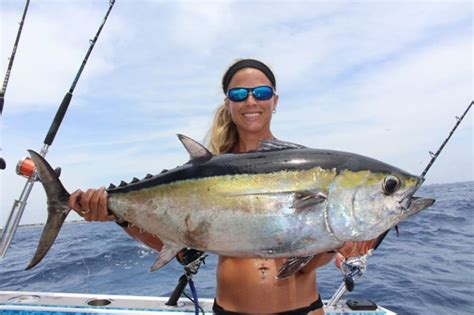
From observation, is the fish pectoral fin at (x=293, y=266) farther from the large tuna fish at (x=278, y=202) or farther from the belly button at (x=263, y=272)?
the belly button at (x=263, y=272)

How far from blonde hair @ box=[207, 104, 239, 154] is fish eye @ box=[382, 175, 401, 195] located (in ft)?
5.66

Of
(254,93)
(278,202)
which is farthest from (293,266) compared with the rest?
(254,93)

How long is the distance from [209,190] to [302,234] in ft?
2.16

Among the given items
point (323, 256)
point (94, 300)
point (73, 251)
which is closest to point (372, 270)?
point (94, 300)

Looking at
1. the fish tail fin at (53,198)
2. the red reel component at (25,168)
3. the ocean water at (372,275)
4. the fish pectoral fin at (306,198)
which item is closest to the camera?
the fish pectoral fin at (306,198)

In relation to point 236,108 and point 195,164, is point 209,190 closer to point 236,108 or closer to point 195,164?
point 195,164

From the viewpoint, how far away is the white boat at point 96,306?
15.8 ft

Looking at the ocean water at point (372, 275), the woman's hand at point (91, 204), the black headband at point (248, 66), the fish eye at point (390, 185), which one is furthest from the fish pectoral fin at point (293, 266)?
the ocean water at point (372, 275)

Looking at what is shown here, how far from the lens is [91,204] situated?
3.18m

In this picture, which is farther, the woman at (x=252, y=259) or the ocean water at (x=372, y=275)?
the ocean water at (x=372, y=275)

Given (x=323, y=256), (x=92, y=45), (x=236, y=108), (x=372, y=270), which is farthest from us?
(x=372, y=270)

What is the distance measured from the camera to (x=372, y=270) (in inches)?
413

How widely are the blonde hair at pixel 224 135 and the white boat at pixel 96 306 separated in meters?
1.97

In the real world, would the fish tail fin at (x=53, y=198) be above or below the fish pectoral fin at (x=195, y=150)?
below
